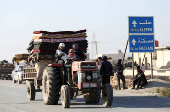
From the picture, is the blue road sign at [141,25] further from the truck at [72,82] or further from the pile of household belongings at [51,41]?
the truck at [72,82]

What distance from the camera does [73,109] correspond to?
13.9 m

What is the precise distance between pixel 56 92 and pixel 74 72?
1104 mm

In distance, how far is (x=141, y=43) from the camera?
26.2 metres

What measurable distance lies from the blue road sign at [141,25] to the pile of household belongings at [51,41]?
8.56 meters

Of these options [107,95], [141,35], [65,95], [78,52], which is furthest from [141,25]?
[65,95]

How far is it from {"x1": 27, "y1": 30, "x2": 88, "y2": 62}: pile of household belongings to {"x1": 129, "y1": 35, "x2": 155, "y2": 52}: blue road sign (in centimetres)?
879

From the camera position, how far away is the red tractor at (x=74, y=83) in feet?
45.9

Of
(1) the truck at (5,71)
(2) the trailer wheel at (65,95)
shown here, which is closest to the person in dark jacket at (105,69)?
(2) the trailer wheel at (65,95)

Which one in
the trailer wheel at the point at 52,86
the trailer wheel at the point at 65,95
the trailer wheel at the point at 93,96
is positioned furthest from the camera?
the trailer wheel at the point at 93,96

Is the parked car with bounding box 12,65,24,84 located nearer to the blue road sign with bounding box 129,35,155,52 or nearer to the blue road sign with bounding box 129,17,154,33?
the blue road sign with bounding box 129,35,155,52

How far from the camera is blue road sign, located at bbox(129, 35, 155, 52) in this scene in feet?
85.6

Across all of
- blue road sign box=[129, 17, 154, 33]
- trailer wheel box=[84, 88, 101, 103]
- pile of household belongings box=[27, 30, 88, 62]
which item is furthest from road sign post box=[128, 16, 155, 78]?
trailer wheel box=[84, 88, 101, 103]

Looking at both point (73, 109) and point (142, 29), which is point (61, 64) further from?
point (142, 29)

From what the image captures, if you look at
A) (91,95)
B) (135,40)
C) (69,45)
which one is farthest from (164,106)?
(135,40)
